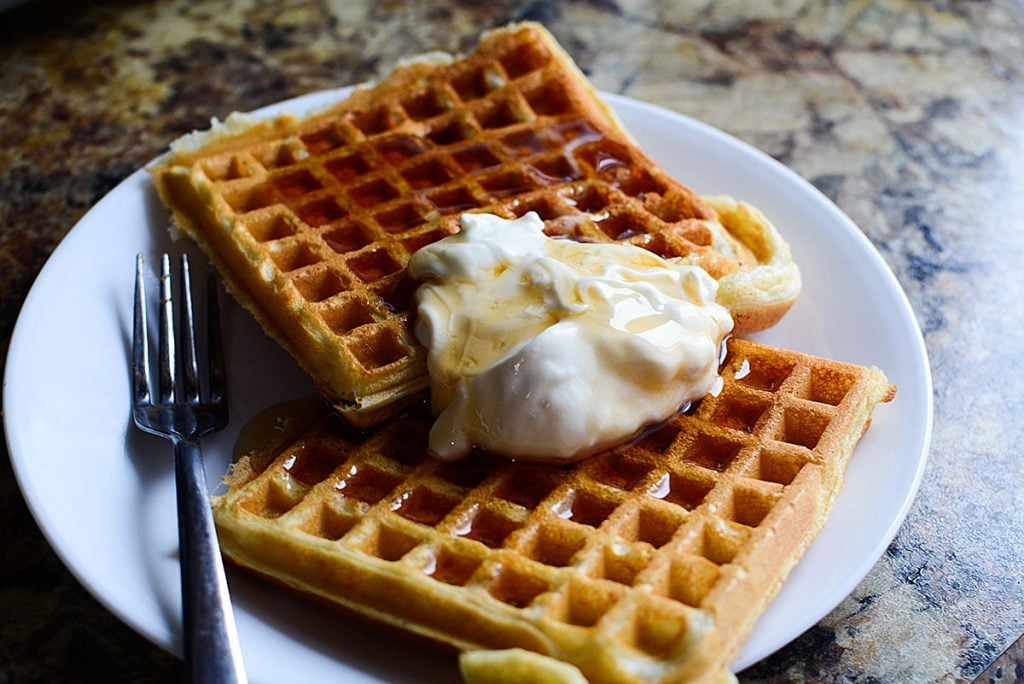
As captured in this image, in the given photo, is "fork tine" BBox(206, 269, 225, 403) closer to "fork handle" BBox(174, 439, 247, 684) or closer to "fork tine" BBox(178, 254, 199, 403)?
"fork tine" BBox(178, 254, 199, 403)

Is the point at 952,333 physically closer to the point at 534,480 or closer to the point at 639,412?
the point at 639,412

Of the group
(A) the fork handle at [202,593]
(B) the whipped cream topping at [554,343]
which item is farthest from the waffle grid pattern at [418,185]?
(A) the fork handle at [202,593]

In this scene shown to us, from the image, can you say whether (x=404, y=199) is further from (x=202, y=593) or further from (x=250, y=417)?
(x=202, y=593)

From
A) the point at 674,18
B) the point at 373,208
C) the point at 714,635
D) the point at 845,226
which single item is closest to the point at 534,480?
the point at 714,635

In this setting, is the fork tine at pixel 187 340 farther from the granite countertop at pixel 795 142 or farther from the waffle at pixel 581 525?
the granite countertop at pixel 795 142

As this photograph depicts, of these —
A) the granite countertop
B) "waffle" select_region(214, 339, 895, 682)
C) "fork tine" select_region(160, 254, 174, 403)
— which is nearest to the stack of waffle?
"waffle" select_region(214, 339, 895, 682)

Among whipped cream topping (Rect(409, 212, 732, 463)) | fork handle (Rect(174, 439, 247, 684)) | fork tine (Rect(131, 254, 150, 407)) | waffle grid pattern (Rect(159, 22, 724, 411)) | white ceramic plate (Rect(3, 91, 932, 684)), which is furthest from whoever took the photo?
waffle grid pattern (Rect(159, 22, 724, 411))

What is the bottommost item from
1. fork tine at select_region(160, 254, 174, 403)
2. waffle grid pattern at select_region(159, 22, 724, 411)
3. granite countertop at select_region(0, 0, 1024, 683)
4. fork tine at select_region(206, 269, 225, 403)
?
granite countertop at select_region(0, 0, 1024, 683)

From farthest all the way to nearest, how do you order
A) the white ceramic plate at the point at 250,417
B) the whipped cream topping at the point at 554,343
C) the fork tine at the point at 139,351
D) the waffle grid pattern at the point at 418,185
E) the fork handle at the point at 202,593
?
the waffle grid pattern at the point at 418,185 → the fork tine at the point at 139,351 → the whipped cream topping at the point at 554,343 → the white ceramic plate at the point at 250,417 → the fork handle at the point at 202,593
